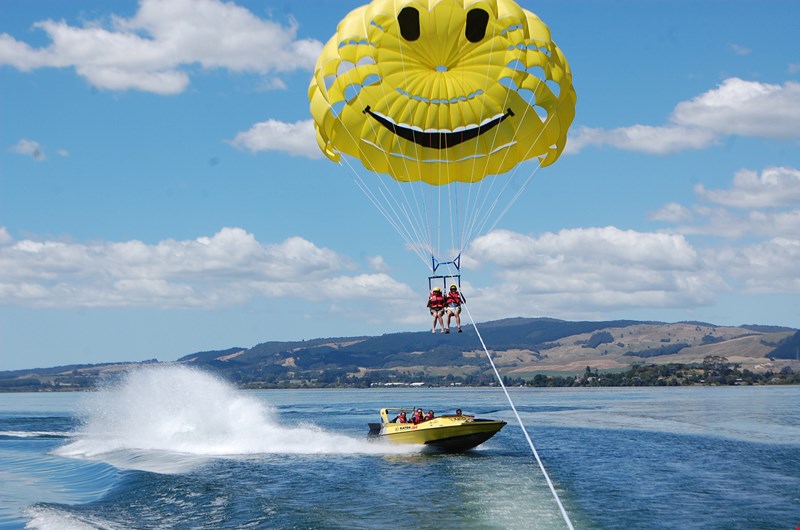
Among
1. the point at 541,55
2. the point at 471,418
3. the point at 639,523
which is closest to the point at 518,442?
the point at 471,418

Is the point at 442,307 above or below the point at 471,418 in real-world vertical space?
above

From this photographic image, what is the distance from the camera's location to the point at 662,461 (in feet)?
103

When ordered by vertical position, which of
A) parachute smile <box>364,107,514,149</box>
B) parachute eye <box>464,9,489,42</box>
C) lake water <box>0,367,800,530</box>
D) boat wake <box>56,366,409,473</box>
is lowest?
lake water <box>0,367,800,530</box>

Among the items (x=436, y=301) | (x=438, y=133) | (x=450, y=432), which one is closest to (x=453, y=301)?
(x=436, y=301)

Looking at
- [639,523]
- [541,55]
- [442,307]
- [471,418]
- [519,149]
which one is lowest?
[639,523]

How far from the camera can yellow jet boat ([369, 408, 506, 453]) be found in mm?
31625

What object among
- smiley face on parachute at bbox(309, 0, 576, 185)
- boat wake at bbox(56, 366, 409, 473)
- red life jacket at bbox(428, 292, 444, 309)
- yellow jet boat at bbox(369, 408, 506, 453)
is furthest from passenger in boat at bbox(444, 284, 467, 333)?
boat wake at bbox(56, 366, 409, 473)

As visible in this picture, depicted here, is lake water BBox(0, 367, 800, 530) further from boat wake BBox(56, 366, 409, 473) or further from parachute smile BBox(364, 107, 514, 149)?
parachute smile BBox(364, 107, 514, 149)

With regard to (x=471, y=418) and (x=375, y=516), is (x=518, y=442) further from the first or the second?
(x=375, y=516)

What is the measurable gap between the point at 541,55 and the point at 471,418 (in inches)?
612

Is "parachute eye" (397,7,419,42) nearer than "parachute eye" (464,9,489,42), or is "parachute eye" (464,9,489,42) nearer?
"parachute eye" (397,7,419,42)

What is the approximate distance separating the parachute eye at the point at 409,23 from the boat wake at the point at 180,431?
60.7 ft

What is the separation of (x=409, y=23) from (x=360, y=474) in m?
15.9

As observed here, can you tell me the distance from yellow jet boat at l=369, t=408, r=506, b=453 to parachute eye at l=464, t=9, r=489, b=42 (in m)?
15.4
